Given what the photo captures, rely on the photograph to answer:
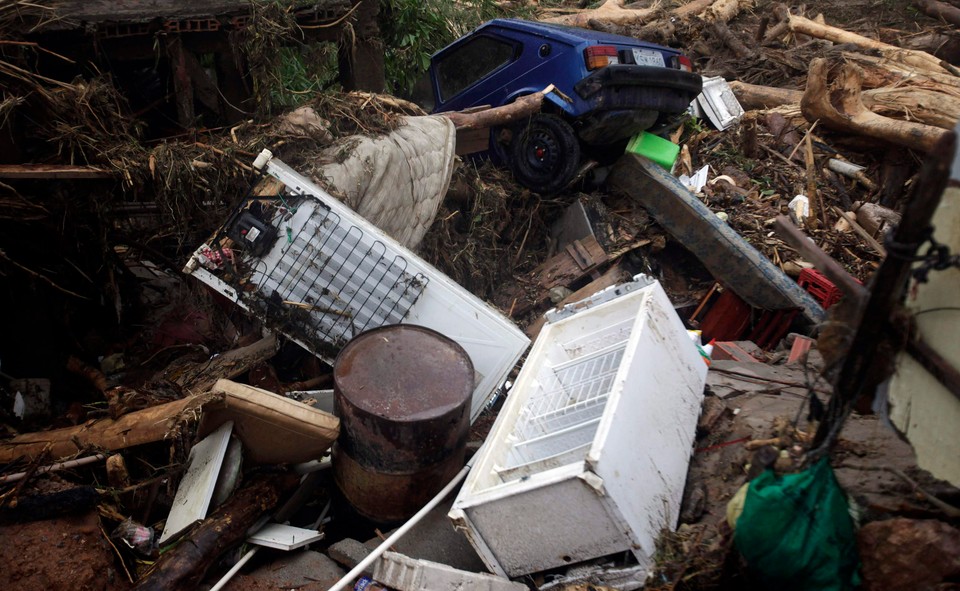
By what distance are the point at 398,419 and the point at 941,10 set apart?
10282 mm

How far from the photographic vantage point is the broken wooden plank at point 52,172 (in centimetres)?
354

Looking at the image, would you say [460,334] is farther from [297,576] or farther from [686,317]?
[686,317]

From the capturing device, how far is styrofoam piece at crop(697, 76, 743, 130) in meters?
7.17

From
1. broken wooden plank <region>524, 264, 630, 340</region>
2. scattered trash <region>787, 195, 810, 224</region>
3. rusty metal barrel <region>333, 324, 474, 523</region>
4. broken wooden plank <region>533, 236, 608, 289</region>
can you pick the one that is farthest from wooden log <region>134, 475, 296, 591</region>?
scattered trash <region>787, 195, 810, 224</region>

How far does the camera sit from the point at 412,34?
7680 mm

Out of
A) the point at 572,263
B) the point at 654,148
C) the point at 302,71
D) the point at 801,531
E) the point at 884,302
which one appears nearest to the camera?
the point at 884,302

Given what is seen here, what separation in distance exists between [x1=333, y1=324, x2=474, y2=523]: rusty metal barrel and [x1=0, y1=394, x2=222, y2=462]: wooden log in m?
0.82

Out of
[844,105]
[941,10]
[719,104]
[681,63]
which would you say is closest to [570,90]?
[681,63]

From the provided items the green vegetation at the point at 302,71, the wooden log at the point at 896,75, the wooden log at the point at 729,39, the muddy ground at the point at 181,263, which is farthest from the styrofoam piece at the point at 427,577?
the wooden log at the point at 729,39

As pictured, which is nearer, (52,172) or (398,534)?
(398,534)

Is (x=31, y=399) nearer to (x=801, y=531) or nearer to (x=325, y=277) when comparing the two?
(x=325, y=277)

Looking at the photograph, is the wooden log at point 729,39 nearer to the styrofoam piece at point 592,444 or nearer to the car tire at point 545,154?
the car tire at point 545,154

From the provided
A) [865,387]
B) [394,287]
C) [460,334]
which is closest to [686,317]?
[460,334]

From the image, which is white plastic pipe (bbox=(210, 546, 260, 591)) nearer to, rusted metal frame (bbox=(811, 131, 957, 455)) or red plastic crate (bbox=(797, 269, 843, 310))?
rusted metal frame (bbox=(811, 131, 957, 455))
